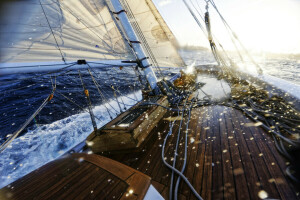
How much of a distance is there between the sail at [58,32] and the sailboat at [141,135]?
0.02 meters

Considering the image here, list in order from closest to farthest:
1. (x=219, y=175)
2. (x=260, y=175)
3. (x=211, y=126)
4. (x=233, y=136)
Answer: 1. (x=260, y=175)
2. (x=219, y=175)
3. (x=233, y=136)
4. (x=211, y=126)

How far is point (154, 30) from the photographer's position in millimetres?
6355

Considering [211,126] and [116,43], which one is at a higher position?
[116,43]

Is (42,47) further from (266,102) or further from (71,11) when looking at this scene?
(266,102)

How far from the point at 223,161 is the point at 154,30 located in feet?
20.8

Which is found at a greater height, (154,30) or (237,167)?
(154,30)

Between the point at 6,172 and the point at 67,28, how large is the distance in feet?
13.6

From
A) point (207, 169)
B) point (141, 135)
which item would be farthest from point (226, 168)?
point (141, 135)

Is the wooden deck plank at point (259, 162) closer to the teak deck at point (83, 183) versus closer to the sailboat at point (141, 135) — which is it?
the sailboat at point (141, 135)

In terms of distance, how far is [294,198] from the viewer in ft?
4.29

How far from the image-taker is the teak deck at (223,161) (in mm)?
1506

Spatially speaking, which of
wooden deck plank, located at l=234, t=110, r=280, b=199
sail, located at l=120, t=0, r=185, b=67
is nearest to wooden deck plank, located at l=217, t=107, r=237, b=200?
wooden deck plank, located at l=234, t=110, r=280, b=199

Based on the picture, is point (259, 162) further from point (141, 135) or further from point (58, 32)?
point (58, 32)

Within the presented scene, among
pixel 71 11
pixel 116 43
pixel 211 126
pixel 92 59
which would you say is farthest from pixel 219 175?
pixel 71 11
